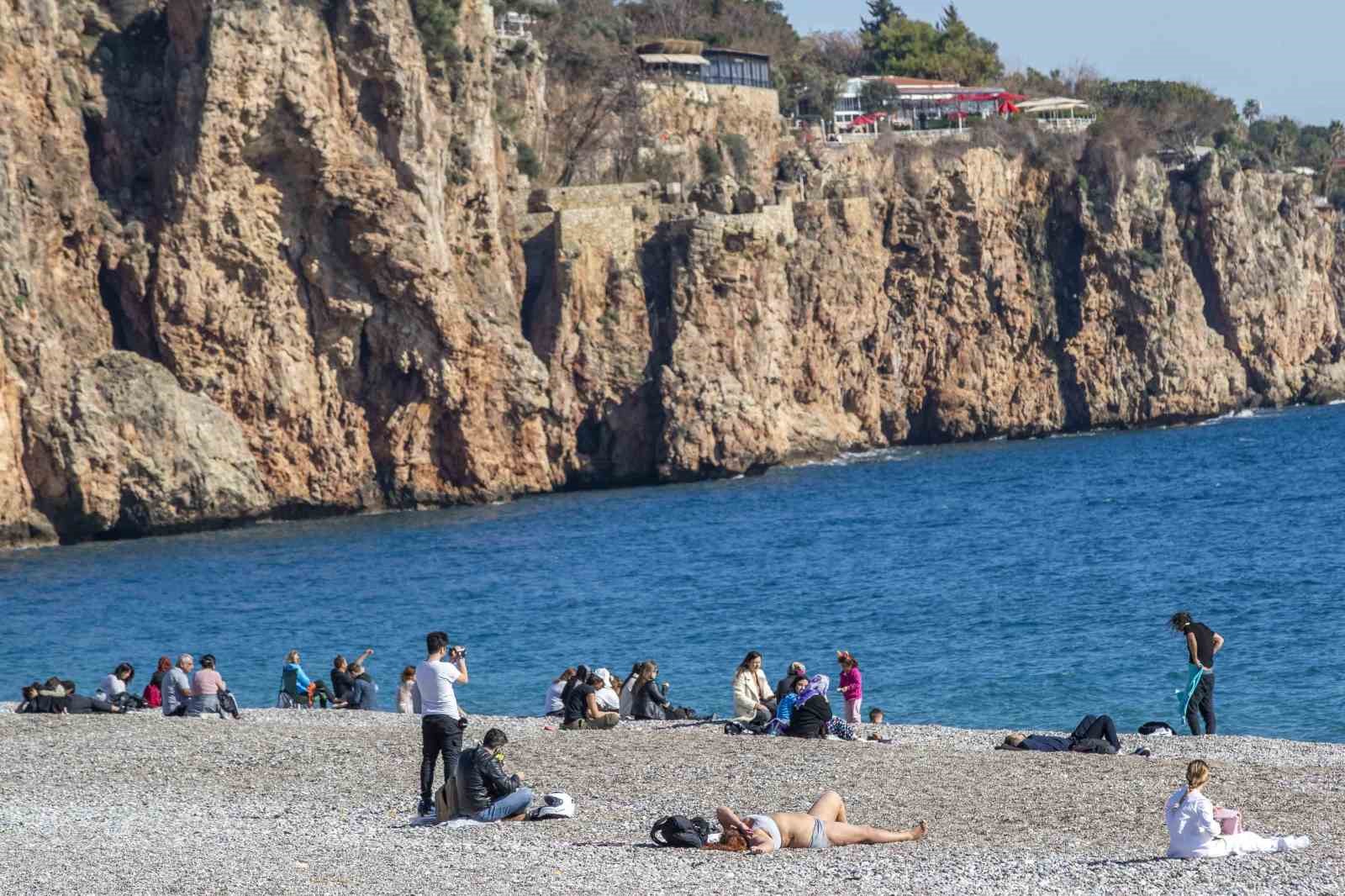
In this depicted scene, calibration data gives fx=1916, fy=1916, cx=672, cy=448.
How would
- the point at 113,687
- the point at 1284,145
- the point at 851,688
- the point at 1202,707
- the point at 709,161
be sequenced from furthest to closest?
1. the point at 1284,145
2. the point at 709,161
3. the point at 113,687
4. the point at 851,688
5. the point at 1202,707

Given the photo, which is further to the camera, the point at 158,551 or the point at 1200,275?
the point at 1200,275

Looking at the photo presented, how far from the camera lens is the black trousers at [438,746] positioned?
17.8m

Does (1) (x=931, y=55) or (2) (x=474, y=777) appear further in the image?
(1) (x=931, y=55)

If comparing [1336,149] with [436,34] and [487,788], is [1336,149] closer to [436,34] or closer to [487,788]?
[436,34]

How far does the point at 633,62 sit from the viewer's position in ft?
268

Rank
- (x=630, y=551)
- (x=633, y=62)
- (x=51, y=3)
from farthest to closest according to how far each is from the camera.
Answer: (x=633, y=62), (x=51, y=3), (x=630, y=551)

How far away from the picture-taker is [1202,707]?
23422 mm

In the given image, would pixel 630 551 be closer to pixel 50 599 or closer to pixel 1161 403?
pixel 50 599

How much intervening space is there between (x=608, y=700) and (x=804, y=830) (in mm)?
10091

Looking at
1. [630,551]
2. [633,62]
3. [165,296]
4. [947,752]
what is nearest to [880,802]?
[947,752]

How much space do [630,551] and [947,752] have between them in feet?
99.1

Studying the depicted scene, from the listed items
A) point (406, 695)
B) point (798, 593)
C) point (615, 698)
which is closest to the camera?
point (615, 698)

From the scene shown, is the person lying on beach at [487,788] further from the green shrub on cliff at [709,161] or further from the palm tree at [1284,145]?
the palm tree at [1284,145]

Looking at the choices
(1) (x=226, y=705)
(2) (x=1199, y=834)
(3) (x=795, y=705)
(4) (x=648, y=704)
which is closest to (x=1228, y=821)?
(2) (x=1199, y=834)
